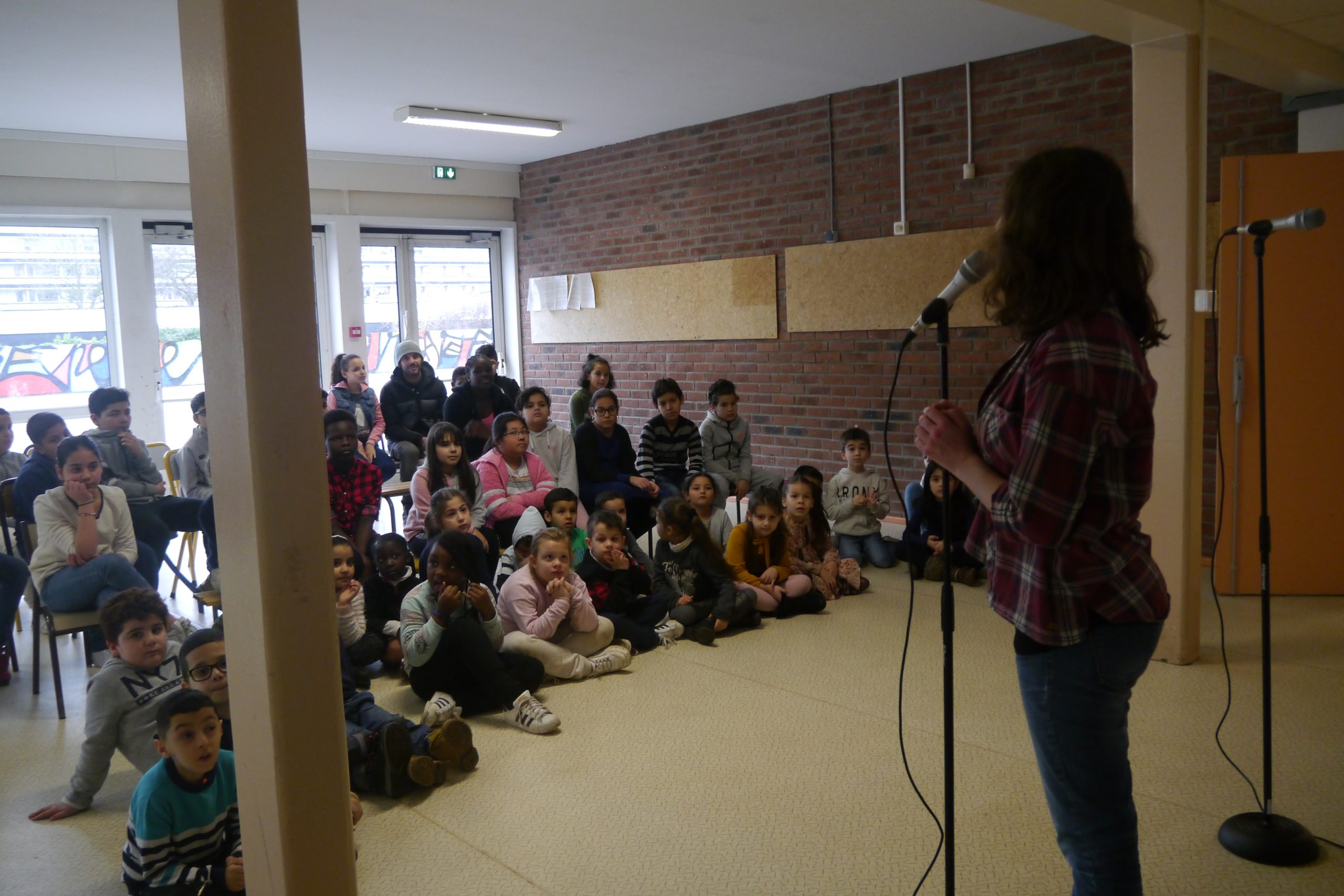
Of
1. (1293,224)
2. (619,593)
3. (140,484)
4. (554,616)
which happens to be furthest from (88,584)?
(1293,224)

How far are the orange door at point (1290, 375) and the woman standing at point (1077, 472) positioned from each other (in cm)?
338

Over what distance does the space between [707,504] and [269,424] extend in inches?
131

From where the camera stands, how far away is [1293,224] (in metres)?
2.31

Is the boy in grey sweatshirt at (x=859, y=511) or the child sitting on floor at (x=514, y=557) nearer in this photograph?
the child sitting on floor at (x=514, y=557)

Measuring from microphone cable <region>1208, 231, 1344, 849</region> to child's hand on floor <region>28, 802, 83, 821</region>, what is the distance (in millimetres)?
3121

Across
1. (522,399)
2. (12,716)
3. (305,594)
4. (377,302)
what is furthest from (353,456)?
(377,302)

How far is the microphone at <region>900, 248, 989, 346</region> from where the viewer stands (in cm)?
159

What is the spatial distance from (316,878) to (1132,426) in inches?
58.3

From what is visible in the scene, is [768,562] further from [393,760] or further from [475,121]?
[475,121]

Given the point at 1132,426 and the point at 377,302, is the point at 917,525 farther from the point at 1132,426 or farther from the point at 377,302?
the point at 377,302

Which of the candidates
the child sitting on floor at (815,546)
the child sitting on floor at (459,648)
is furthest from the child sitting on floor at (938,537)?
the child sitting on floor at (459,648)

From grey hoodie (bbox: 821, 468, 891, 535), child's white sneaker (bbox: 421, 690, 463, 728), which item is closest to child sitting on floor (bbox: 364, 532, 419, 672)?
child's white sneaker (bbox: 421, 690, 463, 728)

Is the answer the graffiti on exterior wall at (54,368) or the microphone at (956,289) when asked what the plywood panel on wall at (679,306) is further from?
the microphone at (956,289)

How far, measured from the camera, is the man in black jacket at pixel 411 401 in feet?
21.5
